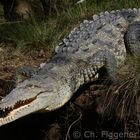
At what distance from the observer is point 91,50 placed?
6.23m

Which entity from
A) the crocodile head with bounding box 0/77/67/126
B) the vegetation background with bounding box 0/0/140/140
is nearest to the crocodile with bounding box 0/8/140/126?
the crocodile head with bounding box 0/77/67/126

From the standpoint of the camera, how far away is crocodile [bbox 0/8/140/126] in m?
5.11

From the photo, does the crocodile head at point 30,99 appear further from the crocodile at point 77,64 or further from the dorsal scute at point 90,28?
the dorsal scute at point 90,28

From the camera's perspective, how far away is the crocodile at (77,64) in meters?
5.11

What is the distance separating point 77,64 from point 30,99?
41.0 inches

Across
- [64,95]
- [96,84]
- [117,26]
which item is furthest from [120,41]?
[64,95]

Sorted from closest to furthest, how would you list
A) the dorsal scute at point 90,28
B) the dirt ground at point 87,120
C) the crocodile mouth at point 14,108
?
the crocodile mouth at point 14,108, the dirt ground at point 87,120, the dorsal scute at point 90,28

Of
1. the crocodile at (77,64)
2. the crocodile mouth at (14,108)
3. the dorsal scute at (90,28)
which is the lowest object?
the crocodile mouth at (14,108)

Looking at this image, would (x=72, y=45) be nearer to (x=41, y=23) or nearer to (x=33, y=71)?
(x=33, y=71)

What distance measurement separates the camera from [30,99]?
5.15m

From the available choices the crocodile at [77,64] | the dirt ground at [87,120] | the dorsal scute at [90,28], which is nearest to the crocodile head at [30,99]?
the crocodile at [77,64]

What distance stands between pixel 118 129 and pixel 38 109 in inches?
34.7

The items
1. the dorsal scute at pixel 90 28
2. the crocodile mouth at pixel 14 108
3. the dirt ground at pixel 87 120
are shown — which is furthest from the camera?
the dorsal scute at pixel 90 28

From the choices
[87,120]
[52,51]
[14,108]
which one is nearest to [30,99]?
[14,108]
